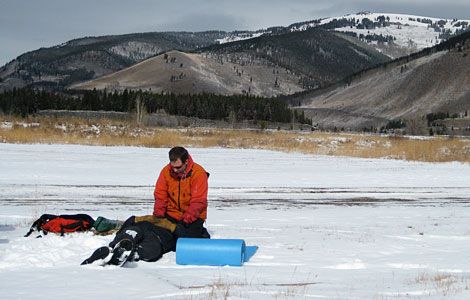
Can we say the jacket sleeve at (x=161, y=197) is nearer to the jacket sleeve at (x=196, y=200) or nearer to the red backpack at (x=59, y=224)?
the jacket sleeve at (x=196, y=200)

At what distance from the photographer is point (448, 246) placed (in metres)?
8.99

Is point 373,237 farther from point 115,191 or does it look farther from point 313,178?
point 313,178

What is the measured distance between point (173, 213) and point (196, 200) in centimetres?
60

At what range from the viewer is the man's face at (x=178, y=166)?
308 inches

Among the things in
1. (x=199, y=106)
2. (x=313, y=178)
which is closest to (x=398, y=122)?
(x=199, y=106)

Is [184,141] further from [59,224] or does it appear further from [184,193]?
[184,193]

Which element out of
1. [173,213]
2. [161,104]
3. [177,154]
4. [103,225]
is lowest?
[103,225]

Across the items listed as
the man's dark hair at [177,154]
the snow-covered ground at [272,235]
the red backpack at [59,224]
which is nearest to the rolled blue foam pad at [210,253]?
the snow-covered ground at [272,235]

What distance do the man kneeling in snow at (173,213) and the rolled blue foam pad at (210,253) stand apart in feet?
1.36

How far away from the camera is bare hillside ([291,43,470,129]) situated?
525 feet

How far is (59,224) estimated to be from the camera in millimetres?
8539

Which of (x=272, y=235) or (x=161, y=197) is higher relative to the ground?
(x=161, y=197)

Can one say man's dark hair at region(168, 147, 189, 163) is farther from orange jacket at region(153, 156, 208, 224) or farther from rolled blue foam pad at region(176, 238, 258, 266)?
rolled blue foam pad at region(176, 238, 258, 266)

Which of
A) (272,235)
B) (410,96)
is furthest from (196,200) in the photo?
(410,96)
